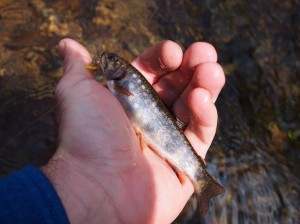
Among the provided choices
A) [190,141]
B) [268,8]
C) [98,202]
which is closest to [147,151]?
[190,141]

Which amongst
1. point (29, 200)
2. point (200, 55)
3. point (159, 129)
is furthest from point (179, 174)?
point (29, 200)

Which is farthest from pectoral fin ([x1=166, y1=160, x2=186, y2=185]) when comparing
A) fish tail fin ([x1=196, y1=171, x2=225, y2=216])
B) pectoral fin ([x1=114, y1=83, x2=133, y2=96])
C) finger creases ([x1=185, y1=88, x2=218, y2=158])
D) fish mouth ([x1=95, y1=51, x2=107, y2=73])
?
fish mouth ([x1=95, y1=51, x2=107, y2=73])

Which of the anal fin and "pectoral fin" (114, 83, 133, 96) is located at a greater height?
"pectoral fin" (114, 83, 133, 96)

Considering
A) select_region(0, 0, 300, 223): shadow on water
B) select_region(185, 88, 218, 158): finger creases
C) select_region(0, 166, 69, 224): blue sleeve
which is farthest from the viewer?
select_region(0, 0, 300, 223): shadow on water

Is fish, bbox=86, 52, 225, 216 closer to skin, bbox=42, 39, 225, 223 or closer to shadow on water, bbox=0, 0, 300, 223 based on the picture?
skin, bbox=42, 39, 225, 223

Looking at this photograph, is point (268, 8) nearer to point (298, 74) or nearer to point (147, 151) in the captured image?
point (298, 74)

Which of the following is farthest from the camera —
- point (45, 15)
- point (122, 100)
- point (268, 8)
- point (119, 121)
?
point (268, 8)

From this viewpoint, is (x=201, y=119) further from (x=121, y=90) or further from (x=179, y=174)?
(x=121, y=90)
